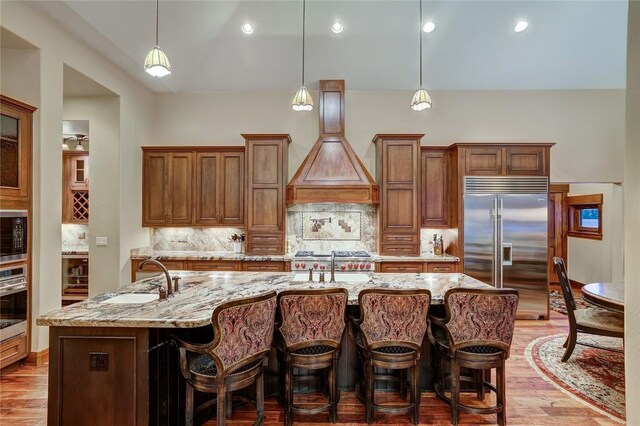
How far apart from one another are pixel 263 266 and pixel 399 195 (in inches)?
93.1

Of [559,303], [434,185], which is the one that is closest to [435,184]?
[434,185]

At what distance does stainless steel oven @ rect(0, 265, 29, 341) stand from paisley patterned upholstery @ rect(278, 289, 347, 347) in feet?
9.26

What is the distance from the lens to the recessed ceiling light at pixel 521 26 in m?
4.42

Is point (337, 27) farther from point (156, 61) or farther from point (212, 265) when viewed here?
point (212, 265)

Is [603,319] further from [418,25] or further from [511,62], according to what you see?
[418,25]

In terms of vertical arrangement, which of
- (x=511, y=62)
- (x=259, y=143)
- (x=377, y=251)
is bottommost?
(x=377, y=251)

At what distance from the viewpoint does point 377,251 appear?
17.1 feet

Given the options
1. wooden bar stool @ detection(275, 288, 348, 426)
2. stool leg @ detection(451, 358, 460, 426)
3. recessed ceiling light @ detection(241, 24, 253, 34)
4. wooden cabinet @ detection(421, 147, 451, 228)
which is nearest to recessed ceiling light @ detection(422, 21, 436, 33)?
wooden cabinet @ detection(421, 147, 451, 228)

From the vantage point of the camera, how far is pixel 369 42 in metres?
4.71

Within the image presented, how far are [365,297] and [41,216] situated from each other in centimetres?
348

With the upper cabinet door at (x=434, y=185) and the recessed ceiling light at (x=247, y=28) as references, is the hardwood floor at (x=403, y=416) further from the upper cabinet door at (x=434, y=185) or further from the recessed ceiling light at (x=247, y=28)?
the recessed ceiling light at (x=247, y=28)

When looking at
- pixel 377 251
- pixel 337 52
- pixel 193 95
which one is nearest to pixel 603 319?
pixel 377 251

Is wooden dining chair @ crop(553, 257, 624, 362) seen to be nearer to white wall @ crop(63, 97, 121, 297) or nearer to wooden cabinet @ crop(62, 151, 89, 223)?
white wall @ crop(63, 97, 121, 297)

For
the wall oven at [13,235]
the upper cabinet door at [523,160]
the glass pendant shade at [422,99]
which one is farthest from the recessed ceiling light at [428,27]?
the wall oven at [13,235]
